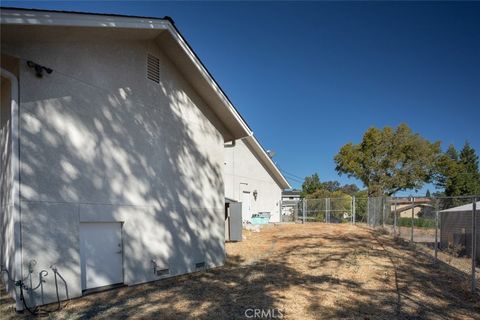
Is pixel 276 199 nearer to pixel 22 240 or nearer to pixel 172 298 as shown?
pixel 172 298

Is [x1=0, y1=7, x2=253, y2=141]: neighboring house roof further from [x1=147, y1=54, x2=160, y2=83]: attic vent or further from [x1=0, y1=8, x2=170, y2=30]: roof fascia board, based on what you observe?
[x1=147, y1=54, x2=160, y2=83]: attic vent

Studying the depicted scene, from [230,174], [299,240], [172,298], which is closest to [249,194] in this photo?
[230,174]

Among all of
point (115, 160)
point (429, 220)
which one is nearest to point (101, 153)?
point (115, 160)

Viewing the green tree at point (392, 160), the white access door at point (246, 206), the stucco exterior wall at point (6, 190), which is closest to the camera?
the stucco exterior wall at point (6, 190)

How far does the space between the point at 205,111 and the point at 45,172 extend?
19.3ft

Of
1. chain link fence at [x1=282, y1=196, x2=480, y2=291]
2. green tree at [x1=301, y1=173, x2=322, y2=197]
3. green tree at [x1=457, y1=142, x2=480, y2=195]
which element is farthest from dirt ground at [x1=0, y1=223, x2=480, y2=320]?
green tree at [x1=301, y1=173, x2=322, y2=197]

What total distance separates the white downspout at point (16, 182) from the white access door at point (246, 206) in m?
19.1

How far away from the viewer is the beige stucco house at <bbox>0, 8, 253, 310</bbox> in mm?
6797

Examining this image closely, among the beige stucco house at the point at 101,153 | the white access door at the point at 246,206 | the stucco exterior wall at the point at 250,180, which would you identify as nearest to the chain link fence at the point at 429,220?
the stucco exterior wall at the point at 250,180

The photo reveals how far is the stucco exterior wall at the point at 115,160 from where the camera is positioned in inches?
275

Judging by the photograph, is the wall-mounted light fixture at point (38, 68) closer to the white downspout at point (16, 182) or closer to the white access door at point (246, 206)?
the white downspout at point (16, 182)

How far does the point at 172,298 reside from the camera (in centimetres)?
778

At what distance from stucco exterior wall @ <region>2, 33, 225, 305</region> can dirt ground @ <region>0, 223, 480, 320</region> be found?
90cm

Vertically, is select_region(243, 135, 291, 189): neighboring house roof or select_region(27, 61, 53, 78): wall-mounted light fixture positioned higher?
select_region(27, 61, 53, 78): wall-mounted light fixture
